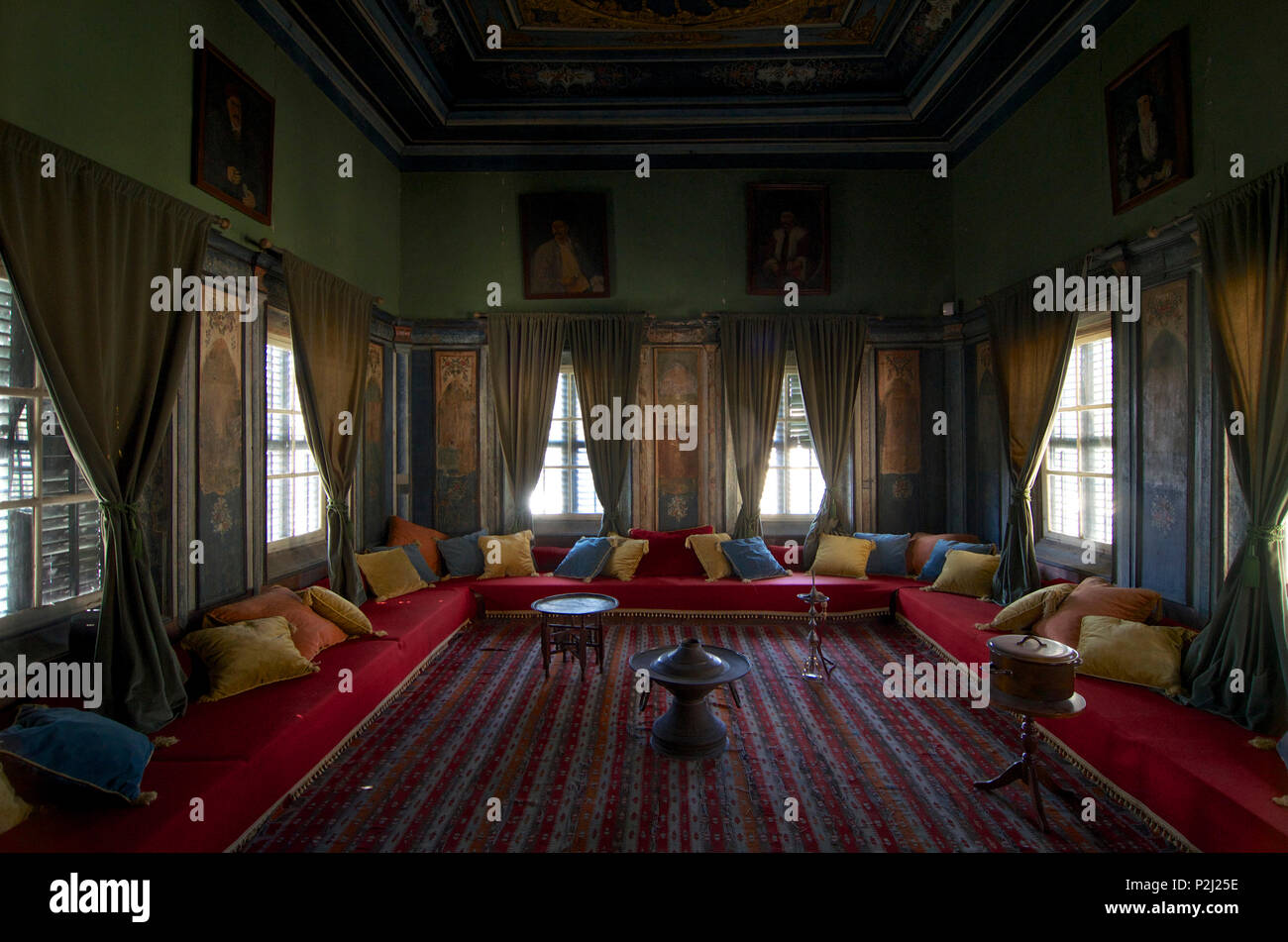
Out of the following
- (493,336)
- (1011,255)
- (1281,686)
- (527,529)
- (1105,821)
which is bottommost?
(1105,821)

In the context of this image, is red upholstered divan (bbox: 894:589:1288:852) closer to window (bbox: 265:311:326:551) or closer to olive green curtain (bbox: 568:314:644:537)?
olive green curtain (bbox: 568:314:644:537)

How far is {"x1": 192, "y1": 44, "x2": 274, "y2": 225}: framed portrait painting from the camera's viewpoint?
422 cm

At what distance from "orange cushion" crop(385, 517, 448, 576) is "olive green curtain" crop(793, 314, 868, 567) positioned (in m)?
4.06

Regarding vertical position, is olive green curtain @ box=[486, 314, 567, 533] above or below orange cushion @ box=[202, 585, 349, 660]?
above

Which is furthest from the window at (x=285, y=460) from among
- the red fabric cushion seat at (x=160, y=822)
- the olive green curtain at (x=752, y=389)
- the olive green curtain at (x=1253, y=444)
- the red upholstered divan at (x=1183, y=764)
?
the olive green curtain at (x=1253, y=444)

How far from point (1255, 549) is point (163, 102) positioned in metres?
6.79

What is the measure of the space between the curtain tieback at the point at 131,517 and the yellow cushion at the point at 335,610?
1.42m

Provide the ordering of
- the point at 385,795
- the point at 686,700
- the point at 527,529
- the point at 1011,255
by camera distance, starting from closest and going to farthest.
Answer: the point at 385,795 < the point at 686,700 < the point at 1011,255 < the point at 527,529

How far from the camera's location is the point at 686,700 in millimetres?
3967

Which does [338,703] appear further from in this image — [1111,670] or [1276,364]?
[1276,364]

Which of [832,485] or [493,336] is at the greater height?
[493,336]

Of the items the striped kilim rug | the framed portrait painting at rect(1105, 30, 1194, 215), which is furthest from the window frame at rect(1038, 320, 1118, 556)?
the striped kilim rug

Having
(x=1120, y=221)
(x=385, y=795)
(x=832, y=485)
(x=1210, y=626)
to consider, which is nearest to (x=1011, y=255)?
(x=1120, y=221)

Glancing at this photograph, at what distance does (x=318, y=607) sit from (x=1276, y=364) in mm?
6122
